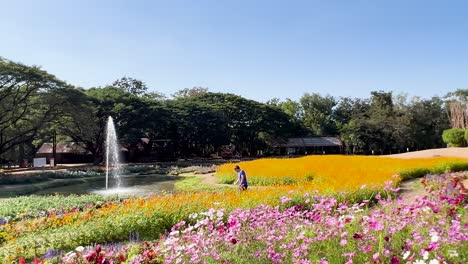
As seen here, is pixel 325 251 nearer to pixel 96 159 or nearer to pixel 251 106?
pixel 96 159

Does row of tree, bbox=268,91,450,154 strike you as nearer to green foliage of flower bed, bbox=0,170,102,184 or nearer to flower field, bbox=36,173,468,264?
green foliage of flower bed, bbox=0,170,102,184

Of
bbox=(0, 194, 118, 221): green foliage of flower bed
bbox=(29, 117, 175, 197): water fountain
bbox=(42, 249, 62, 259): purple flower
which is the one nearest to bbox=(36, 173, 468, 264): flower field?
bbox=(42, 249, 62, 259): purple flower

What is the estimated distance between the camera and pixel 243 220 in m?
4.62

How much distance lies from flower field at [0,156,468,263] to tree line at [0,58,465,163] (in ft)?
68.5

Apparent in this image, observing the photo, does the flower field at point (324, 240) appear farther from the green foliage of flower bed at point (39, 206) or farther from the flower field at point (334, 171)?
the flower field at point (334, 171)

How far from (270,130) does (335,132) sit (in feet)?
42.8

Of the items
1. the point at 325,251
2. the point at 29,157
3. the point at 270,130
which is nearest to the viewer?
the point at 325,251

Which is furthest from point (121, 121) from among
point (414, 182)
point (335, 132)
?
point (414, 182)

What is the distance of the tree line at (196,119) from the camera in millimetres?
32156

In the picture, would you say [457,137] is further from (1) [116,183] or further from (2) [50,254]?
(2) [50,254]

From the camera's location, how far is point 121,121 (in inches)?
1692

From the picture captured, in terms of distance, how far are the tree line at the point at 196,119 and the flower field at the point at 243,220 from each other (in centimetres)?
2086

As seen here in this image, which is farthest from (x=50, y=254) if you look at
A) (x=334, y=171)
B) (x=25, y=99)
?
(x=25, y=99)

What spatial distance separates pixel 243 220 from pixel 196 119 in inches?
1655
